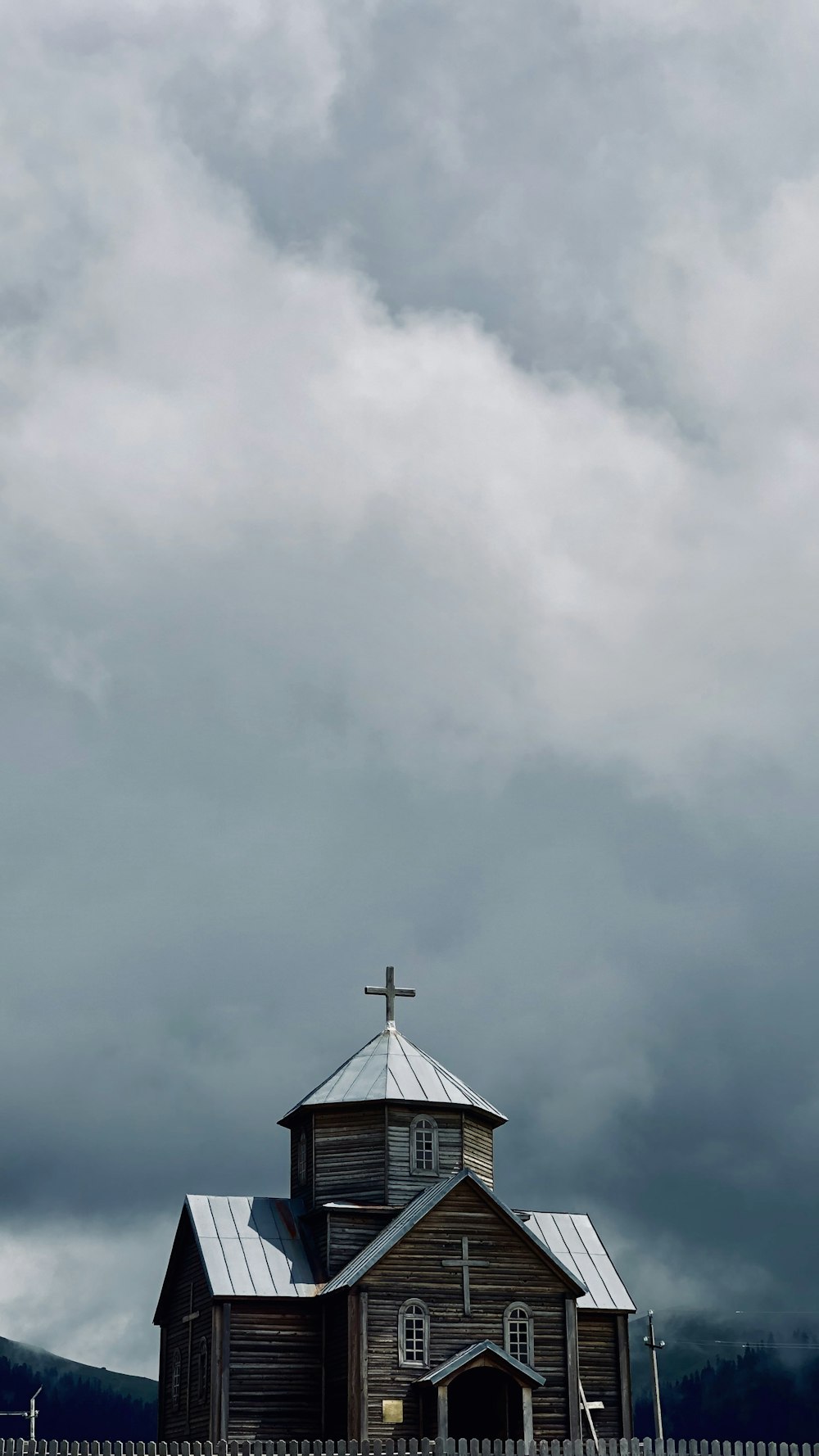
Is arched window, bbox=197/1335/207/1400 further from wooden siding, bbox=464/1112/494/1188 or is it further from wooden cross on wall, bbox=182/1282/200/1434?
wooden siding, bbox=464/1112/494/1188

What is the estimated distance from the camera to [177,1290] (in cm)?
4562

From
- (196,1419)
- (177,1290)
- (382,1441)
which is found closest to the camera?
(382,1441)

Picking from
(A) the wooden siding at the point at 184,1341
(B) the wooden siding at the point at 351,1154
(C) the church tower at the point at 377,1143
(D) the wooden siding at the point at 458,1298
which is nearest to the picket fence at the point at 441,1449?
(D) the wooden siding at the point at 458,1298

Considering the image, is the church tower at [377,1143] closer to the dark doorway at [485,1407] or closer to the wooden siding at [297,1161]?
the wooden siding at [297,1161]

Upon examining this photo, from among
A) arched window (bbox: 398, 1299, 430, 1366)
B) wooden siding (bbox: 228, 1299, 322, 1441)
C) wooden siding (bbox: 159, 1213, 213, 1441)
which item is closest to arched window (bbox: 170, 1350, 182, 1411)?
wooden siding (bbox: 159, 1213, 213, 1441)

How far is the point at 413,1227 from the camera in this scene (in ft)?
133

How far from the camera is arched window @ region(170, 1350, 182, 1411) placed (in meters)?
44.6

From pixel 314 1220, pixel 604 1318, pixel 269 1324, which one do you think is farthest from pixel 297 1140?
pixel 604 1318

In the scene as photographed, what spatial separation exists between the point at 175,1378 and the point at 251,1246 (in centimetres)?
500

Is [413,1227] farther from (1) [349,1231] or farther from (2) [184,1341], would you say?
(2) [184,1341]

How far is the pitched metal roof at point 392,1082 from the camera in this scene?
4509 cm

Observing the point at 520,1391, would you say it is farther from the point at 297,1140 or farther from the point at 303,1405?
the point at 297,1140

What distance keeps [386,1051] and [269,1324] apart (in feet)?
28.0

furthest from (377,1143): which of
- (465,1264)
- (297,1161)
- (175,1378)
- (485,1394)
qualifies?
(175,1378)
